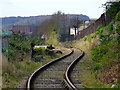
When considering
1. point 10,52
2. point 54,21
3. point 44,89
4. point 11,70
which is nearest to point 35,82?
point 44,89

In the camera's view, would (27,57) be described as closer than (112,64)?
No

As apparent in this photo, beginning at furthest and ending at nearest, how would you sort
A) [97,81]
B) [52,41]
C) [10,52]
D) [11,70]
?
[52,41] → [10,52] → [11,70] → [97,81]

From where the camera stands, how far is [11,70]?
1340 centimetres

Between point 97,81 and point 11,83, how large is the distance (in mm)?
3614

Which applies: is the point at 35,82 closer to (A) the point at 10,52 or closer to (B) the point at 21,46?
(A) the point at 10,52

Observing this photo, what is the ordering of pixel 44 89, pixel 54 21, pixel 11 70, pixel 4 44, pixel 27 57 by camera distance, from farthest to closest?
pixel 54 21 < pixel 27 57 < pixel 4 44 < pixel 11 70 < pixel 44 89

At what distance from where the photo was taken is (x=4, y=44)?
17234 millimetres

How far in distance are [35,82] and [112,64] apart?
3534 mm

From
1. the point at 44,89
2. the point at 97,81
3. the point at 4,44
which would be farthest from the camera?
the point at 4,44

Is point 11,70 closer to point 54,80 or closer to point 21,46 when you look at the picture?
point 54,80

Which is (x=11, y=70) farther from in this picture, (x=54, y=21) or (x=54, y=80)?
(x=54, y=21)

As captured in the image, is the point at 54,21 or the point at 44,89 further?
the point at 54,21

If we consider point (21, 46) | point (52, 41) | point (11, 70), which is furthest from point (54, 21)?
point (11, 70)

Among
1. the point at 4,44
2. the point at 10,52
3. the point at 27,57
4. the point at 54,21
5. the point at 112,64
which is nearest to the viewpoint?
the point at 112,64
